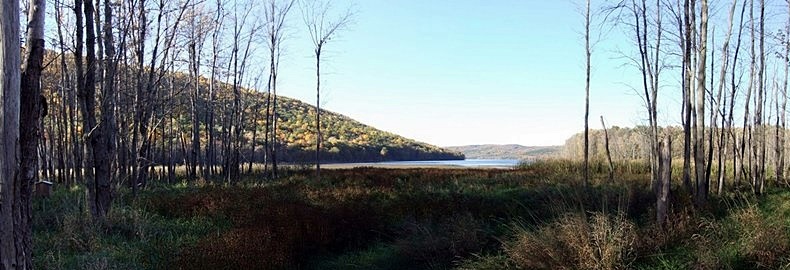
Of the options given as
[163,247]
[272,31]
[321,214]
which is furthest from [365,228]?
[272,31]

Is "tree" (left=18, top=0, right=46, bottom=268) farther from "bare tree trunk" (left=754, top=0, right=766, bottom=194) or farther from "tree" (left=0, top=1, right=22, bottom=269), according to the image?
"bare tree trunk" (left=754, top=0, right=766, bottom=194)

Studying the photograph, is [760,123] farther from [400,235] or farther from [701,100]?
[400,235]

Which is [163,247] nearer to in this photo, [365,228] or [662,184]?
[365,228]

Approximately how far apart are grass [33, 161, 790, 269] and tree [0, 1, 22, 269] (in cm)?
175

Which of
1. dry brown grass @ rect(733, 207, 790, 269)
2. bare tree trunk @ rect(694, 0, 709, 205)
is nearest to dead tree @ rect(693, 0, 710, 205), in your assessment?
bare tree trunk @ rect(694, 0, 709, 205)

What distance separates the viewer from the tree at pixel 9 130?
3600mm

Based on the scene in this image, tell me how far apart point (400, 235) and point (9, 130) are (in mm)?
6517

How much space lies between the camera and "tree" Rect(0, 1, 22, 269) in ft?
11.8

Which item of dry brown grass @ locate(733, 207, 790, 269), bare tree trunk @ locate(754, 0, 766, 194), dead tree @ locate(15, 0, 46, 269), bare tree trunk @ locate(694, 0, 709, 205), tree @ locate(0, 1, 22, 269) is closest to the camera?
tree @ locate(0, 1, 22, 269)

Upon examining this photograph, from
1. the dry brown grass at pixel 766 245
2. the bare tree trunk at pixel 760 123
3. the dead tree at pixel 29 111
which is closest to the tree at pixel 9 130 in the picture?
the dead tree at pixel 29 111

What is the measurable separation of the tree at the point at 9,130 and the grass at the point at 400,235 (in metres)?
1.75

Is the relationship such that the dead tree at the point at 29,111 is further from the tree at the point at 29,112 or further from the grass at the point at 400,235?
the grass at the point at 400,235

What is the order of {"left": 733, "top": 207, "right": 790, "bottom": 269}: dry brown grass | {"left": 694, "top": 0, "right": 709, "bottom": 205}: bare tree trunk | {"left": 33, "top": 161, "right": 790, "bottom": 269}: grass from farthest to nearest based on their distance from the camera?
{"left": 694, "top": 0, "right": 709, "bottom": 205}: bare tree trunk
{"left": 33, "top": 161, "right": 790, "bottom": 269}: grass
{"left": 733, "top": 207, "right": 790, "bottom": 269}: dry brown grass

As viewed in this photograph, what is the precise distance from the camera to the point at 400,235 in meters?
9.28
